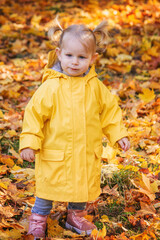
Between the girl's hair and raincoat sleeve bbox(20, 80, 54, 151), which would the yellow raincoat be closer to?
raincoat sleeve bbox(20, 80, 54, 151)

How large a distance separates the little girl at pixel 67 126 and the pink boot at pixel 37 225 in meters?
0.18

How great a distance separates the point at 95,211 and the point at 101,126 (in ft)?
2.35

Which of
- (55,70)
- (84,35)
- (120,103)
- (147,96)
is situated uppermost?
(84,35)

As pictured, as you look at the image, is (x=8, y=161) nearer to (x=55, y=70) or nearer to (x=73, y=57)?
(x=55, y=70)

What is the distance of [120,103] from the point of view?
14.4 feet

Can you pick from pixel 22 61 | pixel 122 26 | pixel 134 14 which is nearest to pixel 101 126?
pixel 22 61

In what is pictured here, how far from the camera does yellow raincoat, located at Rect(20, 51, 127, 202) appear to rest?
90.1 inches

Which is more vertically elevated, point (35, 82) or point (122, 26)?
point (122, 26)

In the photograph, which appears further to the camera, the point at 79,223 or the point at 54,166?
the point at 79,223

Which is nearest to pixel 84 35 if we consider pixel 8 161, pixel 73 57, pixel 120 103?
pixel 73 57

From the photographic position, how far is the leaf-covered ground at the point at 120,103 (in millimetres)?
2629

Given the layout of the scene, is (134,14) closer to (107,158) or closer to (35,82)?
(35,82)

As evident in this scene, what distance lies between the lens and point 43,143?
235 centimetres

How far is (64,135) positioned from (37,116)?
22cm
